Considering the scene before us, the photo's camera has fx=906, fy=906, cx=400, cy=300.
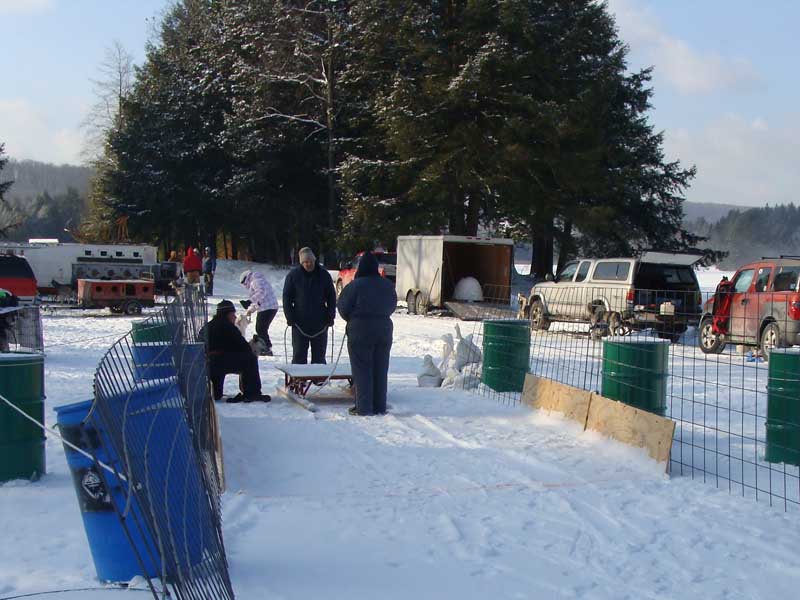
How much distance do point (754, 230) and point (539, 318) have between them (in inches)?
4520

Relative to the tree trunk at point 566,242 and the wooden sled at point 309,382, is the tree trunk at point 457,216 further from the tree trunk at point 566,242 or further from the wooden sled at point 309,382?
the wooden sled at point 309,382

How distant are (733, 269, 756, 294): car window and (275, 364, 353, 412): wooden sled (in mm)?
9767

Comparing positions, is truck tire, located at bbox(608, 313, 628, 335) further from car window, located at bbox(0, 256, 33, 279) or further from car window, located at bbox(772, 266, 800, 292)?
car window, located at bbox(0, 256, 33, 279)

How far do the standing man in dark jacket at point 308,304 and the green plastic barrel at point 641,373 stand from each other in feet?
13.9

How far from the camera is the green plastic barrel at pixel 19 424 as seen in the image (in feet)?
22.6

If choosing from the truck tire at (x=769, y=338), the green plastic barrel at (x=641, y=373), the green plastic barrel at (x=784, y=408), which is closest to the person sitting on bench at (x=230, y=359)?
the green plastic barrel at (x=641, y=373)

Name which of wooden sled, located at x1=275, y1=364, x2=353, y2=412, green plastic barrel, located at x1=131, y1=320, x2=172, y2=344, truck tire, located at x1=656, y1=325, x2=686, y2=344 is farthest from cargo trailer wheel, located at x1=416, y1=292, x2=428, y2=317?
green plastic barrel, located at x1=131, y1=320, x2=172, y2=344

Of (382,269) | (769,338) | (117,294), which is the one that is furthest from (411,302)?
(769,338)

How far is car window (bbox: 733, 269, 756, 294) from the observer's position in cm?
1769

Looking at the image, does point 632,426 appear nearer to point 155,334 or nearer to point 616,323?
point 155,334

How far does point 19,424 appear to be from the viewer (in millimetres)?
6957

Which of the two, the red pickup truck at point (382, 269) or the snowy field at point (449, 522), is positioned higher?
the red pickup truck at point (382, 269)

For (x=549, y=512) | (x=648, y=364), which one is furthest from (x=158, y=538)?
(x=648, y=364)

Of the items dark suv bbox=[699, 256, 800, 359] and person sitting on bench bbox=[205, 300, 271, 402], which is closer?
person sitting on bench bbox=[205, 300, 271, 402]
